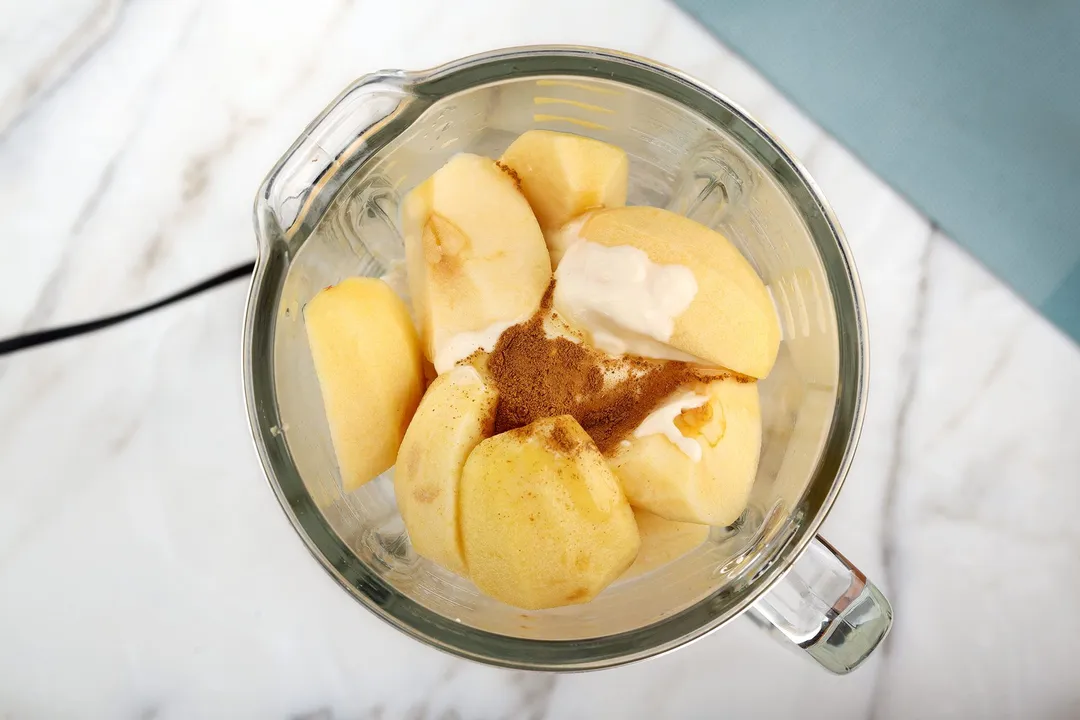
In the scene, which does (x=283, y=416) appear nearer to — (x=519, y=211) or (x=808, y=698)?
(x=519, y=211)

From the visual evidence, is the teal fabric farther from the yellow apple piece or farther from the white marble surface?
the yellow apple piece

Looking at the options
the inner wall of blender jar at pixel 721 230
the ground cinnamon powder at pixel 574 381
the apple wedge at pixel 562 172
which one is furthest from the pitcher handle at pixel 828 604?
the apple wedge at pixel 562 172

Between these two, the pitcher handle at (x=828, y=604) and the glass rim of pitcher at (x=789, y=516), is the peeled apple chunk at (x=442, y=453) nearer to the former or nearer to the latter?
the glass rim of pitcher at (x=789, y=516)

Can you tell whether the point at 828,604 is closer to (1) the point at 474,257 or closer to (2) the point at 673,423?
(2) the point at 673,423

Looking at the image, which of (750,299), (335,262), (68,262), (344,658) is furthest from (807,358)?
(68,262)

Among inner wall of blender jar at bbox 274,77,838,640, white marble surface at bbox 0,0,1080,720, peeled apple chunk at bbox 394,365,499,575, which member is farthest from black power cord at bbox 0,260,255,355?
peeled apple chunk at bbox 394,365,499,575
